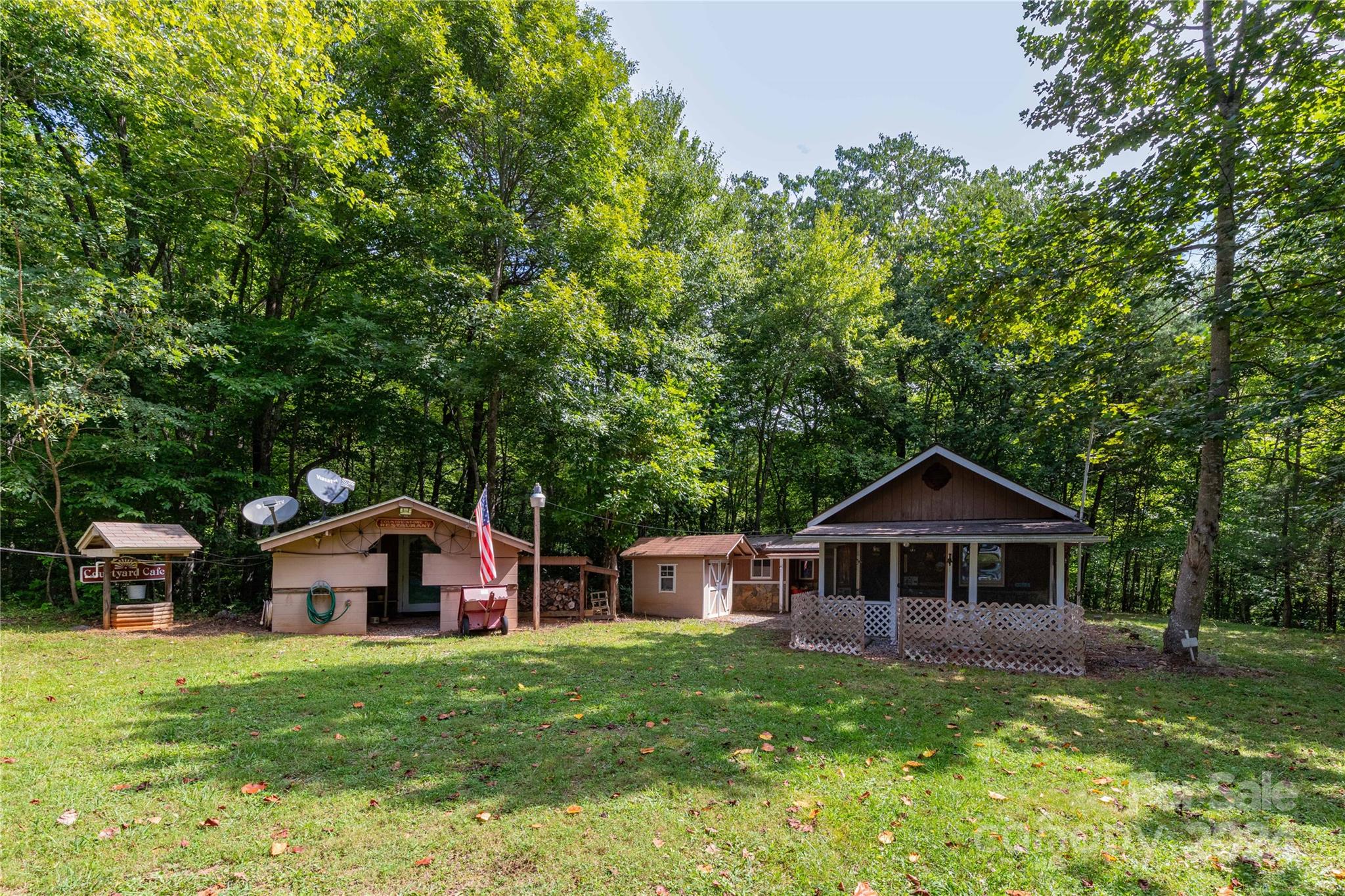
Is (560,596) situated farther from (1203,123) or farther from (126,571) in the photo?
(1203,123)

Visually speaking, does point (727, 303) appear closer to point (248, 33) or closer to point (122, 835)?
point (248, 33)

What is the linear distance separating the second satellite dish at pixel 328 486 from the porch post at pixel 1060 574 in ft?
52.5

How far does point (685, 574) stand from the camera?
18.8 metres

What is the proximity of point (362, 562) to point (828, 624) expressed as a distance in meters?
10.7

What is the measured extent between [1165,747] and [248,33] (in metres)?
21.0

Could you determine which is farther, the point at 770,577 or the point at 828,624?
the point at 770,577

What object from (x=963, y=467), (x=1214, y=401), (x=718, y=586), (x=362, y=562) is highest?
(x=1214, y=401)

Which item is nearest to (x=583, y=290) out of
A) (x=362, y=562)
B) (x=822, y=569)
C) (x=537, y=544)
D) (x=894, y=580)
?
Result: (x=537, y=544)

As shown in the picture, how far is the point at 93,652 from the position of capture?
9641mm

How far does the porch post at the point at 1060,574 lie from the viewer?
11898mm

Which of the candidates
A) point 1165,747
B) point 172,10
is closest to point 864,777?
point 1165,747

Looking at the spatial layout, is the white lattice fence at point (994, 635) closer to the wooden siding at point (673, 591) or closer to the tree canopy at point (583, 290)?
the tree canopy at point (583, 290)

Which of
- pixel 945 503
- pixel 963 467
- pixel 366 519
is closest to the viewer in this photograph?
pixel 366 519

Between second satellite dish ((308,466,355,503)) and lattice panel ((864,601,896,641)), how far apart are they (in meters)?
12.9
